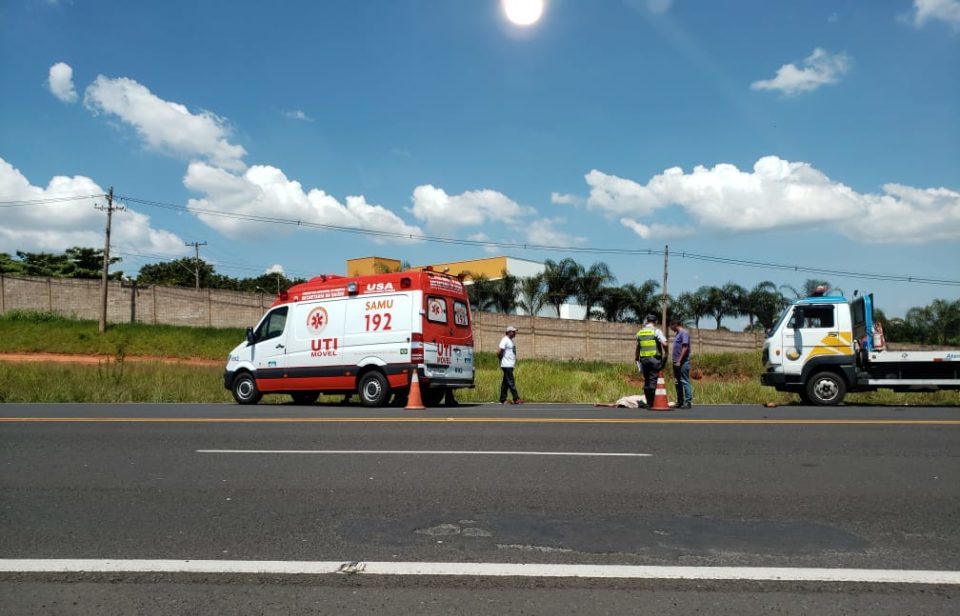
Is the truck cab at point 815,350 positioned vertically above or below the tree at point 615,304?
below

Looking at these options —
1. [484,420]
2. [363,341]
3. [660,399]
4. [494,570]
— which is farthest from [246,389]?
[494,570]

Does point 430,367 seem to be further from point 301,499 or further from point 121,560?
point 121,560

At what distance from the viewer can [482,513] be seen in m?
5.35

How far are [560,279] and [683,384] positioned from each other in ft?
117

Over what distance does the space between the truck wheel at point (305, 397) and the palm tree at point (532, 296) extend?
31576mm

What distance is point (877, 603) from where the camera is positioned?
3.64 meters

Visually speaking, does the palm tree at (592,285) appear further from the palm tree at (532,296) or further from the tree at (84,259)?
the tree at (84,259)

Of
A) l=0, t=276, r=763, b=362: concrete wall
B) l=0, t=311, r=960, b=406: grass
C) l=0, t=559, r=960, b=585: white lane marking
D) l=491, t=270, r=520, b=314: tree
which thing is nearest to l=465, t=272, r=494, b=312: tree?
l=491, t=270, r=520, b=314: tree

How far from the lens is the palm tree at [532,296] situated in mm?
48312

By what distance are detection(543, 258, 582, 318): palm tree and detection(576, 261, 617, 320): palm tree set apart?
403 mm

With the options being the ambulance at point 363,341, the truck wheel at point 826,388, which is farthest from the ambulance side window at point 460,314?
the truck wheel at point 826,388

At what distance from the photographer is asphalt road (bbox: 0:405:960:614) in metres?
3.76

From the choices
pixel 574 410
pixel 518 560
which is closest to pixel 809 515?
pixel 518 560

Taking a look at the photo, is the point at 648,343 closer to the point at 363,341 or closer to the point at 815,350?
the point at 815,350
